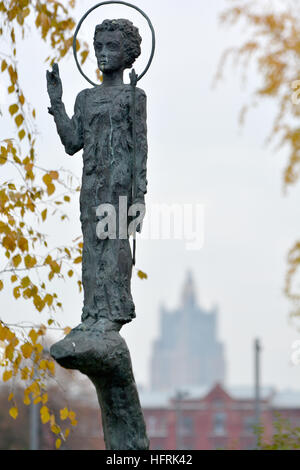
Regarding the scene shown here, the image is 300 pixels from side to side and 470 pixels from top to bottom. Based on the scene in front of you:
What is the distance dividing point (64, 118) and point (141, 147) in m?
0.67

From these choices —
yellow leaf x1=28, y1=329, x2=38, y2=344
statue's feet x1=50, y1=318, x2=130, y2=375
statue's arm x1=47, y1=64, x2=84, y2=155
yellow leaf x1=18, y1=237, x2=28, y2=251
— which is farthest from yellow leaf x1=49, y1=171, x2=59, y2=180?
statue's feet x1=50, y1=318, x2=130, y2=375

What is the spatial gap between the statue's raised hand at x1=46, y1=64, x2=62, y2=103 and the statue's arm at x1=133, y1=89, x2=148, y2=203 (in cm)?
62

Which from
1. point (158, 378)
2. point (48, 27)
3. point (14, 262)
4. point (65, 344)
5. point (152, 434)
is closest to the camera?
point (65, 344)

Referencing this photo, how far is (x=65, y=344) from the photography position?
25.6ft

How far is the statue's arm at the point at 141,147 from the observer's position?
27.2 feet

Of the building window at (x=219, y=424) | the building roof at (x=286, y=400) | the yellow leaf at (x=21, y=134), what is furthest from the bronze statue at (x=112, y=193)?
the building window at (x=219, y=424)

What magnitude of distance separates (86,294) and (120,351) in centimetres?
55

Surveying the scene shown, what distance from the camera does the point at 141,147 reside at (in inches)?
331

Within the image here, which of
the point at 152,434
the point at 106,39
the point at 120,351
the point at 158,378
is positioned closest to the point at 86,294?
the point at 120,351

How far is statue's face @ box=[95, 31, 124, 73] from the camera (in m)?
8.43

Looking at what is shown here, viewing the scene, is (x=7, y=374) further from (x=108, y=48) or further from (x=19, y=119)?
(x=108, y=48)

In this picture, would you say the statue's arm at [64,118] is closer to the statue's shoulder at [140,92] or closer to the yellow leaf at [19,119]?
the statue's shoulder at [140,92]

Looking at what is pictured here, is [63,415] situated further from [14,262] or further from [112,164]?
[112,164]
